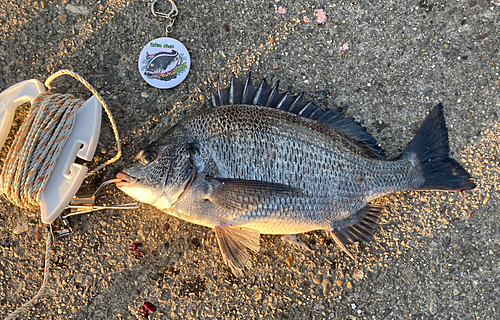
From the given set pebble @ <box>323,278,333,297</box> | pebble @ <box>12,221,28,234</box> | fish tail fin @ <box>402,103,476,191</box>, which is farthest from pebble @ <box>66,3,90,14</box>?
pebble @ <box>323,278,333,297</box>

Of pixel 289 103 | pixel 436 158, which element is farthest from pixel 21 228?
pixel 436 158

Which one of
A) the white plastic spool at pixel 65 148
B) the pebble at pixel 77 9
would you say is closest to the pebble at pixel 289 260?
the white plastic spool at pixel 65 148

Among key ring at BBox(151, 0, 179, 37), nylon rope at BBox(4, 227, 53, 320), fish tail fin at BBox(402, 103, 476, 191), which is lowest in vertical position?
nylon rope at BBox(4, 227, 53, 320)

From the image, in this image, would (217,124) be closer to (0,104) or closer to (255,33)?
(255,33)

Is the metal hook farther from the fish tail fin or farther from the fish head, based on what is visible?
the fish tail fin

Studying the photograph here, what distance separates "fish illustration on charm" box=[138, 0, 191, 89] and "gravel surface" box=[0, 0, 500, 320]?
6 centimetres

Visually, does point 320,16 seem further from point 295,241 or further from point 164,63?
point 295,241

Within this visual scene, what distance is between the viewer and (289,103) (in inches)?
83.1

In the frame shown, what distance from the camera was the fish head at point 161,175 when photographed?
1864mm

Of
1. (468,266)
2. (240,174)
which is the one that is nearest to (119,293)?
(240,174)

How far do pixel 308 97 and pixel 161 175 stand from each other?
1191mm

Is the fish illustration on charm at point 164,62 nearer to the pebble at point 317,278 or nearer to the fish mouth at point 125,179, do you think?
the fish mouth at point 125,179

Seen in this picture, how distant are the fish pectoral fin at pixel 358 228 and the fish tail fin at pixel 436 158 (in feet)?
1.12

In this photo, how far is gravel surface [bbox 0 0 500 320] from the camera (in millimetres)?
2193
